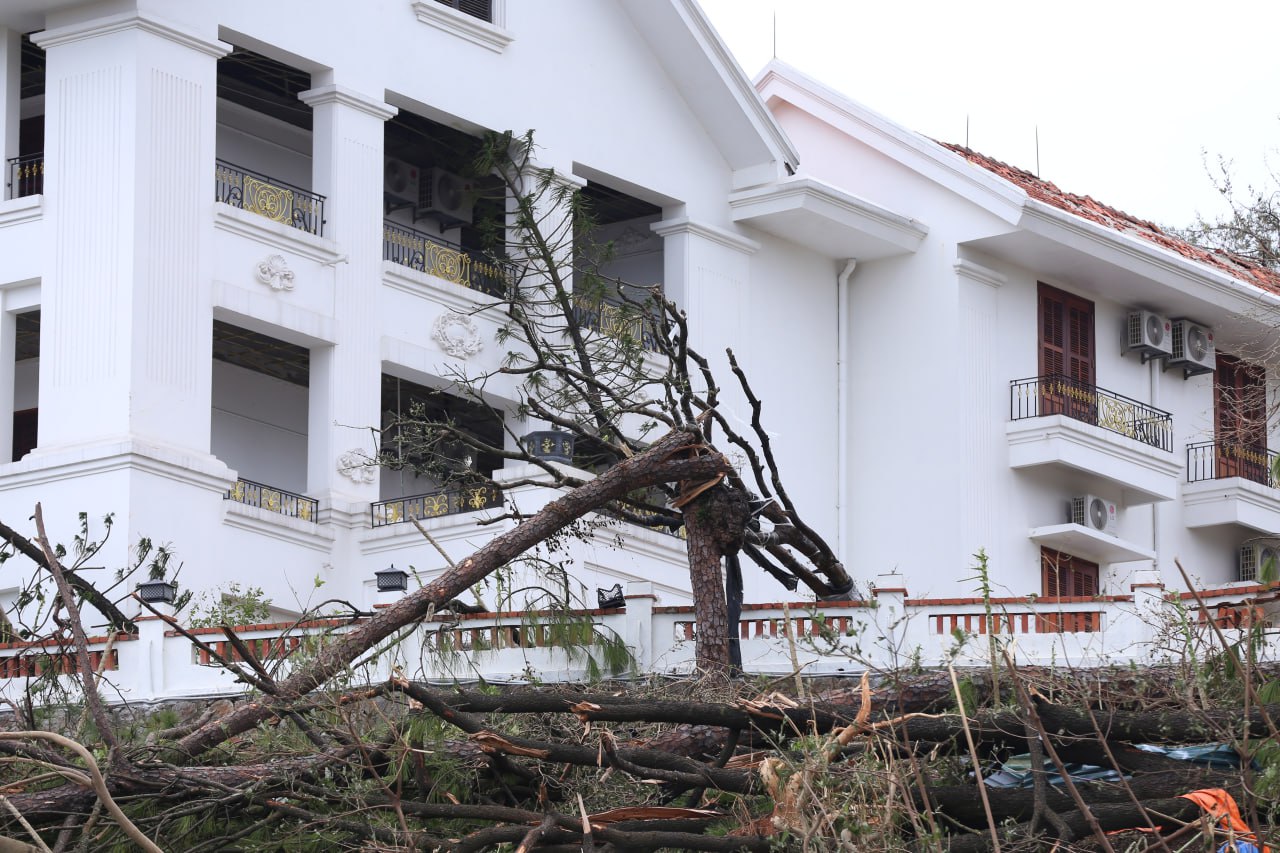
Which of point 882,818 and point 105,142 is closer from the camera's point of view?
point 882,818

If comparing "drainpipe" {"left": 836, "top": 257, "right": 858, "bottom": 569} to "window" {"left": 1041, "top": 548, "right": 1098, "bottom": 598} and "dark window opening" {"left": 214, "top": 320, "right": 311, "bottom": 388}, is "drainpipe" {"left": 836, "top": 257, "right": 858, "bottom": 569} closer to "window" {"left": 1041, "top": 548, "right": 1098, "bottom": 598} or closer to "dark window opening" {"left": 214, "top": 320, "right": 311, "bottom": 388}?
"window" {"left": 1041, "top": 548, "right": 1098, "bottom": 598}

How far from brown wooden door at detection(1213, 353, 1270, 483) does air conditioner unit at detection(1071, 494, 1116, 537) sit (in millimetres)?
2187

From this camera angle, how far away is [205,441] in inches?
854

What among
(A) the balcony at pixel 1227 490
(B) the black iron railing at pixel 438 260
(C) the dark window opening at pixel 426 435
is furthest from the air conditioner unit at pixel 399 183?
(A) the balcony at pixel 1227 490

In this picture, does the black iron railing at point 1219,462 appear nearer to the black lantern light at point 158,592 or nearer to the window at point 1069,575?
the window at point 1069,575

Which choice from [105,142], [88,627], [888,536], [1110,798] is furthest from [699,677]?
[888,536]

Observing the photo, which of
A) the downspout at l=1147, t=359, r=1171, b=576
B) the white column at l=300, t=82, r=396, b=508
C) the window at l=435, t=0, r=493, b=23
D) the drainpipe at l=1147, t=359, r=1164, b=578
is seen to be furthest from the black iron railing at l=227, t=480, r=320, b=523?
the drainpipe at l=1147, t=359, r=1164, b=578

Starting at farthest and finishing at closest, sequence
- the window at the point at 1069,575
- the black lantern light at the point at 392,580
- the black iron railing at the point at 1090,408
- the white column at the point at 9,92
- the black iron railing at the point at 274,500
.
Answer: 1. the black iron railing at the point at 1090,408
2. the window at the point at 1069,575
3. the white column at the point at 9,92
4. the black iron railing at the point at 274,500
5. the black lantern light at the point at 392,580

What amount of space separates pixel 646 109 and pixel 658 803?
48.5ft

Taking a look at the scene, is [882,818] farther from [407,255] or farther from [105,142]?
[407,255]

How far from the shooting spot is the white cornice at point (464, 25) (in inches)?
963

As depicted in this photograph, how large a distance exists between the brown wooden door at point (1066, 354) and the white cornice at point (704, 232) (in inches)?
160

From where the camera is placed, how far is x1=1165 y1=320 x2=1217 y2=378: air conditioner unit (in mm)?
29797

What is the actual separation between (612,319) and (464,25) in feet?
11.9
